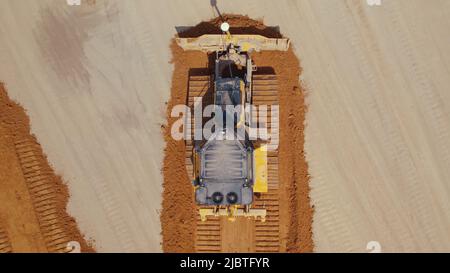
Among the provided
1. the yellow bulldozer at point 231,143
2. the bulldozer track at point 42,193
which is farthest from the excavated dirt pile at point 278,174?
the bulldozer track at point 42,193

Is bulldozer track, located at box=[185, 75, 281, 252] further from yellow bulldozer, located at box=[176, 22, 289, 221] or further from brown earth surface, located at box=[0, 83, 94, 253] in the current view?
brown earth surface, located at box=[0, 83, 94, 253]

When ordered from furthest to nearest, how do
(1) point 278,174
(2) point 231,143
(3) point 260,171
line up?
1. (1) point 278,174
2. (3) point 260,171
3. (2) point 231,143

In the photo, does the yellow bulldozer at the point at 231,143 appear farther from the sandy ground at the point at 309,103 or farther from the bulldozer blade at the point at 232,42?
the sandy ground at the point at 309,103

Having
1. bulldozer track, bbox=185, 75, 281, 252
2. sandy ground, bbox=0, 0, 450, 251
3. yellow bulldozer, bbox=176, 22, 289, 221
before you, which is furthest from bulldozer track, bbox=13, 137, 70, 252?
yellow bulldozer, bbox=176, 22, 289, 221

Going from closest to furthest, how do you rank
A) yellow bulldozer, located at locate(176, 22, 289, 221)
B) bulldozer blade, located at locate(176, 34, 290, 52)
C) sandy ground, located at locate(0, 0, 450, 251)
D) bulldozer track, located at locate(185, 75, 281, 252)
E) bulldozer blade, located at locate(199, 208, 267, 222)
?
1. yellow bulldozer, located at locate(176, 22, 289, 221)
2. bulldozer blade, located at locate(199, 208, 267, 222)
3. bulldozer track, located at locate(185, 75, 281, 252)
4. sandy ground, located at locate(0, 0, 450, 251)
5. bulldozer blade, located at locate(176, 34, 290, 52)

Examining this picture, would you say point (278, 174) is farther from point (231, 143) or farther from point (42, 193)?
point (42, 193)

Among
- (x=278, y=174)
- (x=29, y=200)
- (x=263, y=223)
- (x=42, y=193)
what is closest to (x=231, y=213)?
(x=263, y=223)
